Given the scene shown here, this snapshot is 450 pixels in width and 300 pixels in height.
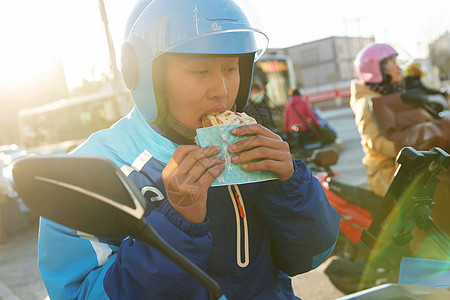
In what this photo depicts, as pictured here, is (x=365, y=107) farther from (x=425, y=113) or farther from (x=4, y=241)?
(x=4, y=241)

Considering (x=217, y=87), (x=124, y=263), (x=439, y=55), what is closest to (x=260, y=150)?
(x=217, y=87)

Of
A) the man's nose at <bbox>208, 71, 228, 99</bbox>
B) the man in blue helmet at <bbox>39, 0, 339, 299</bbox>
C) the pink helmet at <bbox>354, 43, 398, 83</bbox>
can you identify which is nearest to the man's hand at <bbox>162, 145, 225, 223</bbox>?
the man in blue helmet at <bbox>39, 0, 339, 299</bbox>

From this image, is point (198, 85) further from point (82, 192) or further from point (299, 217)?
point (82, 192)

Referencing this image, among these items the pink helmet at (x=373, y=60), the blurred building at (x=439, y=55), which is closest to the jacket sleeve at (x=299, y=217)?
→ the pink helmet at (x=373, y=60)

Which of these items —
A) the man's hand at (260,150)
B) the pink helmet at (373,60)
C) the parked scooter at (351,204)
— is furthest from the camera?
the pink helmet at (373,60)

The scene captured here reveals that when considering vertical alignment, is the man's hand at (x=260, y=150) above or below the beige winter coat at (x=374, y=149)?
above

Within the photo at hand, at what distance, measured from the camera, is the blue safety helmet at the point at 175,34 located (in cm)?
132

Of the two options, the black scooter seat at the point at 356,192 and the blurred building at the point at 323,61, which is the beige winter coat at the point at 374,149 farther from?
the blurred building at the point at 323,61

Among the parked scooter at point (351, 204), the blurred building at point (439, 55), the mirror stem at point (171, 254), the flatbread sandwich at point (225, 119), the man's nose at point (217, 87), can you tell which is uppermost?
the man's nose at point (217, 87)

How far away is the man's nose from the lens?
131 centimetres

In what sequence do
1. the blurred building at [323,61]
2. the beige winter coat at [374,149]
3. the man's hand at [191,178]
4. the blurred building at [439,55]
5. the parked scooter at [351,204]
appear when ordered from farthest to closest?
the blurred building at [323,61]
the blurred building at [439,55]
the parked scooter at [351,204]
the beige winter coat at [374,149]
the man's hand at [191,178]

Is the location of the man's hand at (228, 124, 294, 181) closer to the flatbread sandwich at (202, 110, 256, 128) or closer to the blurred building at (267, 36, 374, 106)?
the flatbread sandwich at (202, 110, 256, 128)

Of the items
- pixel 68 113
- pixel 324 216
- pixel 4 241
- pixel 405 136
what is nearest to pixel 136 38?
pixel 324 216

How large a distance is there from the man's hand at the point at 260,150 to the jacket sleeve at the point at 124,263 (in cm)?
20
